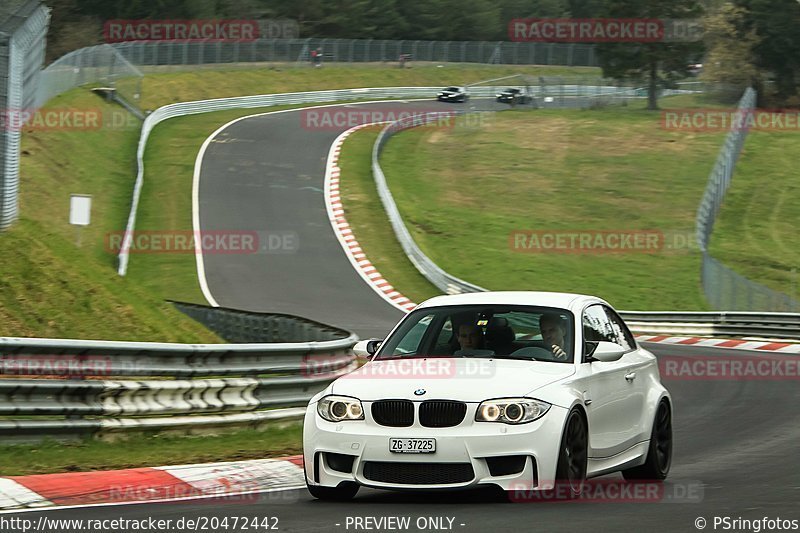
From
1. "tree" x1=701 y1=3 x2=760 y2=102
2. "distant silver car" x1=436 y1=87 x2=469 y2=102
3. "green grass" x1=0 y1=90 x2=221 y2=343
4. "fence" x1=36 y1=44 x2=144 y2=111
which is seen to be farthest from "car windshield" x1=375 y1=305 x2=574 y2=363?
"tree" x1=701 y1=3 x2=760 y2=102

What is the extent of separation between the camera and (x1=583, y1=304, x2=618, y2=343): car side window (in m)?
9.91

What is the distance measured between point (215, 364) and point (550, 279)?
26.1 meters

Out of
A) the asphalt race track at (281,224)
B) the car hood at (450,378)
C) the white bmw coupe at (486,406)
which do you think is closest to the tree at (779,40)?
the asphalt race track at (281,224)

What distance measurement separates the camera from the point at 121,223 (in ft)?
128

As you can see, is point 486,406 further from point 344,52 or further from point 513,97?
point 344,52

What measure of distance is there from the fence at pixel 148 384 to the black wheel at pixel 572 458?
4.06m

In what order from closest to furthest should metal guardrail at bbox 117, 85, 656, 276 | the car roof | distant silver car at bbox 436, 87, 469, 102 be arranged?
the car roof → metal guardrail at bbox 117, 85, 656, 276 → distant silver car at bbox 436, 87, 469, 102

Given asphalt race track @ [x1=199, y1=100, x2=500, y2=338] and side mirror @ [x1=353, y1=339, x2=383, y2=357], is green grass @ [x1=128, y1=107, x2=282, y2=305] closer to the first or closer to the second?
asphalt race track @ [x1=199, y1=100, x2=500, y2=338]

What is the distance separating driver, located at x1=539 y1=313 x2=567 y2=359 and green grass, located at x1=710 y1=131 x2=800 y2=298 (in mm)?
26174

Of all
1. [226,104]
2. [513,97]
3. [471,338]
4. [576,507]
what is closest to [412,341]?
[471,338]

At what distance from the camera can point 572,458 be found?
8758 millimetres

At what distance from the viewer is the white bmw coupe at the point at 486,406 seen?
27.6 feet

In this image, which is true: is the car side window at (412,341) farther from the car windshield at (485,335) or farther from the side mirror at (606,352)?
the side mirror at (606,352)

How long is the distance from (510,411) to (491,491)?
0.85 metres
